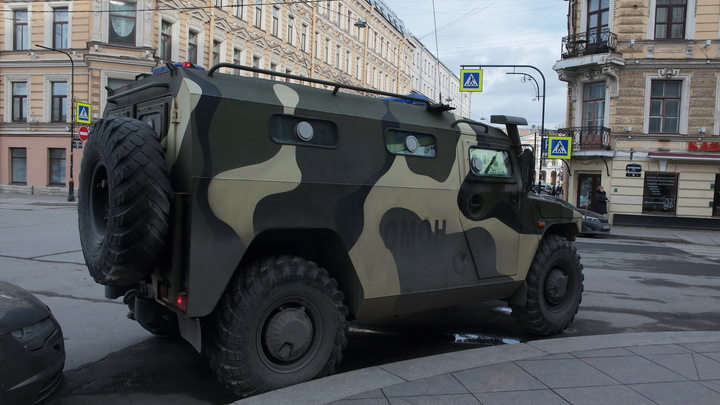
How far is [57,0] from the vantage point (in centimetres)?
2869

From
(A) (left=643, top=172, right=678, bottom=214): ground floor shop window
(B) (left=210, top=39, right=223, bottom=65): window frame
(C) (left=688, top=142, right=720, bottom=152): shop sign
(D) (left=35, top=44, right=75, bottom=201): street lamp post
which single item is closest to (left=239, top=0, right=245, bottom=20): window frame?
(B) (left=210, top=39, right=223, bottom=65): window frame

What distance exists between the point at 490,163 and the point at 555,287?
1643 mm

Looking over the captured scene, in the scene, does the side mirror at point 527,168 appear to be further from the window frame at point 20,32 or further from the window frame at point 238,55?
the window frame at point 20,32

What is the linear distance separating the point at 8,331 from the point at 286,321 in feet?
5.53

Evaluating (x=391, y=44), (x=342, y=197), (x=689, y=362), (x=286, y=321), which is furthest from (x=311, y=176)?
(x=391, y=44)

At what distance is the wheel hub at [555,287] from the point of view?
5711 mm

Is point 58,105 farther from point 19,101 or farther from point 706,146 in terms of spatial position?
point 706,146

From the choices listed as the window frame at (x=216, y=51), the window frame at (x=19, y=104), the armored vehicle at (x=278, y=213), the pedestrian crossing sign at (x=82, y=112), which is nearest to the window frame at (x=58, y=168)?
the window frame at (x=19, y=104)

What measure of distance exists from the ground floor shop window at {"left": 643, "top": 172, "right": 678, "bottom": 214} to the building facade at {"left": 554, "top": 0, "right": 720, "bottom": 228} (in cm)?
4

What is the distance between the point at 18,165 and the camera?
30.7m

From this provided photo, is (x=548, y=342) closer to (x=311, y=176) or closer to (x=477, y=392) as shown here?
(x=477, y=392)

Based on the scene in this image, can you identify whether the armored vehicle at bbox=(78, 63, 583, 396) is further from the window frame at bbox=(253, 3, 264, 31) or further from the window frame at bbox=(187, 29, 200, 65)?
the window frame at bbox=(253, 3, 264, 31)

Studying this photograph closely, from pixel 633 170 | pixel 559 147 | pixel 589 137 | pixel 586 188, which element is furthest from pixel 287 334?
pixel 586 188

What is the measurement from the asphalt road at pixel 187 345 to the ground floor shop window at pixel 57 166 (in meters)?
20.5
